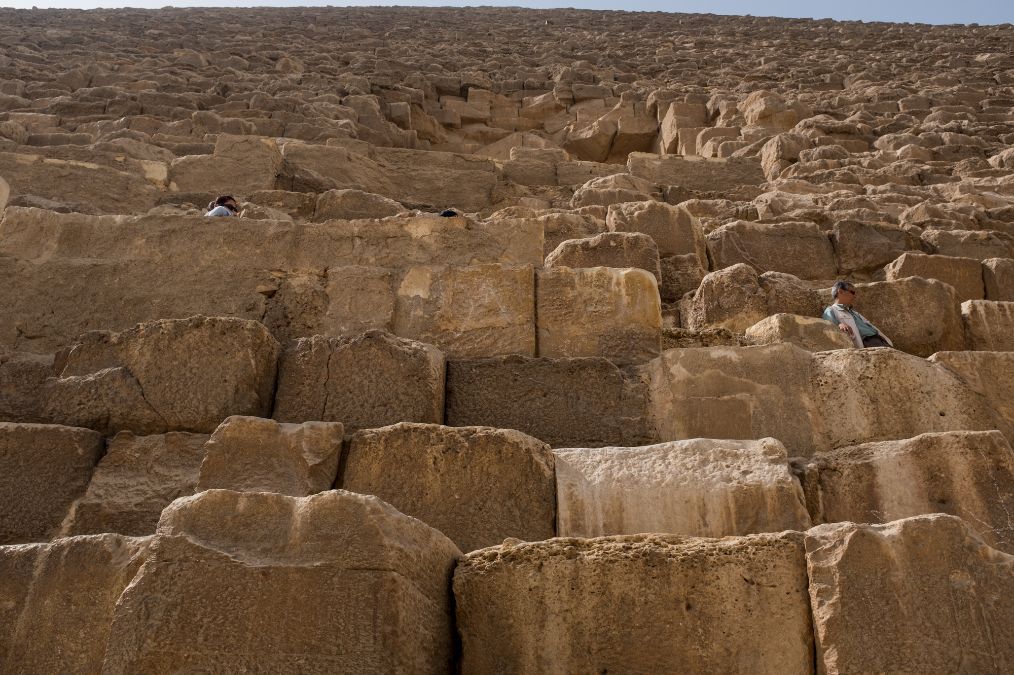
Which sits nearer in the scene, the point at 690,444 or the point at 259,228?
the point at 690,444

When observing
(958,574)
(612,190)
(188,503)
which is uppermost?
(612,190)

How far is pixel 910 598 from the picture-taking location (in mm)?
2146

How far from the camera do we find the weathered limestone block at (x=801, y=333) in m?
4.14

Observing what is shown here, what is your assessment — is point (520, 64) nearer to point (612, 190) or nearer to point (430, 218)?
point (612, 190)

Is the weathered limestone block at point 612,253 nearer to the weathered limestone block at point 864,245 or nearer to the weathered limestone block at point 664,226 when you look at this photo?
the weathered limestone block at point 664,226

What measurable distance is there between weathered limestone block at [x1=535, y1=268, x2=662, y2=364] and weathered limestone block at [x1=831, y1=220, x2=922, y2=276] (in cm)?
226

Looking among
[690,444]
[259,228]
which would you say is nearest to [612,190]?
[259,228]

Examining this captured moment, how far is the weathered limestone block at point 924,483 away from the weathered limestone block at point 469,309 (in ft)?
4.78

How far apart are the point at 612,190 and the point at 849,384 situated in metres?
3.93

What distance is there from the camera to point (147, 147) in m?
7.97

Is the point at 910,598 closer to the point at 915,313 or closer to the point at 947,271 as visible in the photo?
the point at 915,313

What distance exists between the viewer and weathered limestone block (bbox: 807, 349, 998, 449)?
346 centimetres

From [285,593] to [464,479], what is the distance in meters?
0.98

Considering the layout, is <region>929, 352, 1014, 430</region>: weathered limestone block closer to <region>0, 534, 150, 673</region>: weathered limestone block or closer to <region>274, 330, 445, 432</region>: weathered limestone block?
<region>274, 330, 445, 432</region>: weathered limestone block
